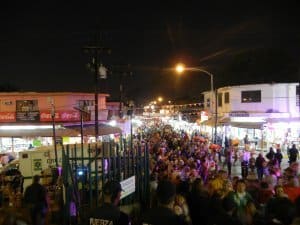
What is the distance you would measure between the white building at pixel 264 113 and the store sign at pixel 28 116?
13706 millimetres

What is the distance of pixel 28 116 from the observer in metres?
33.9

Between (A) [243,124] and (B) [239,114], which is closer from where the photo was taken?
(A) [243,124]

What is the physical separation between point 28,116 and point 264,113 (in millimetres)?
19802

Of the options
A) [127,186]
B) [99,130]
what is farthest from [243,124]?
[127,186]

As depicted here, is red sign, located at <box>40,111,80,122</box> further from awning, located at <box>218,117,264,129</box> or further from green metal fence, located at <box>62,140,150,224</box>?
green metal fence, located at <box>62,140,150,224</box>

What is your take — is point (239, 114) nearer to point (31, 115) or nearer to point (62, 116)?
point (62, 116)

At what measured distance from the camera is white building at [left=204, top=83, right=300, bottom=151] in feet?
105

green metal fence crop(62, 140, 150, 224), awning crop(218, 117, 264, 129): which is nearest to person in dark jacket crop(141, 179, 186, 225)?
green metal fence crop(62, 140, 150, 224)

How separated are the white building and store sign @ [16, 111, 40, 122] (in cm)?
1371

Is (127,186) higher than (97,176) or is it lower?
lower

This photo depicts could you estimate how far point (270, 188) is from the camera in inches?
399

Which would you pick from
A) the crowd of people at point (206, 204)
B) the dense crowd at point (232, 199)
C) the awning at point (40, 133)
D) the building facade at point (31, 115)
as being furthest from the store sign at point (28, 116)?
the crowd of people at point (206, 204)

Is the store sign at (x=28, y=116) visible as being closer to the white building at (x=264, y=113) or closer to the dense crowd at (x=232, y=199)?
the white building at (x=264, y=113)

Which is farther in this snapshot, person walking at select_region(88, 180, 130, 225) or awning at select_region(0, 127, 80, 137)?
awning at select_region(0, 127, 80, 137)
